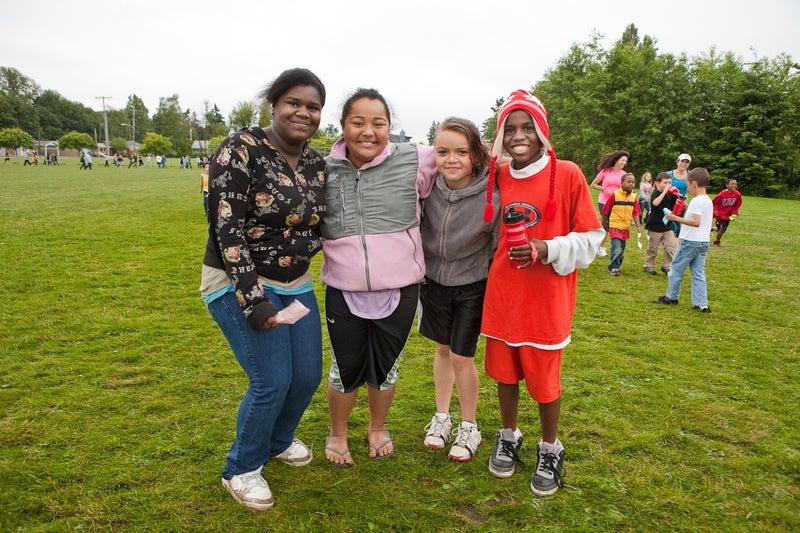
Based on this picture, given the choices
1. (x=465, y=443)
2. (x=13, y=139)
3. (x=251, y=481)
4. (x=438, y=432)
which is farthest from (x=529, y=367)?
(x=13, y=139)

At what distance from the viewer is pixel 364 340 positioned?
2961mm

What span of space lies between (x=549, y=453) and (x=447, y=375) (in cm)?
80

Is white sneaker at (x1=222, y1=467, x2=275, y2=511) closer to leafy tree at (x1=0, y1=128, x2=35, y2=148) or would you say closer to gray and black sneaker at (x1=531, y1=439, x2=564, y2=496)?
gray and black sneaker at (x1=531, y1=439, x2=564, y2=496)

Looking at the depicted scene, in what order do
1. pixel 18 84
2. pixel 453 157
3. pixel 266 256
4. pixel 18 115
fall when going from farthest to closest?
pixel 18 84, pixel 18 115, pixel 453 157, pixel 266 256

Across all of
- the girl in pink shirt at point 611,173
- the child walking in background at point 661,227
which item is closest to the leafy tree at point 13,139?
the girl in pink shirt at point 611,173

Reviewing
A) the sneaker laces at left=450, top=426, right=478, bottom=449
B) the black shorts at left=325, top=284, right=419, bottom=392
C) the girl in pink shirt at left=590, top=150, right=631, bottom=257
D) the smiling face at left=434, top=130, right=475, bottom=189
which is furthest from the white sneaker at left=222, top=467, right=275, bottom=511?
the girl in pink shirt at left=590, top=150, right=631, bottom=257

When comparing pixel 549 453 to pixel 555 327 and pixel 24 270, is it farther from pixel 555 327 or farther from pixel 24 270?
pixel 24 270

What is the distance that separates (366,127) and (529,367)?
64.0 inches

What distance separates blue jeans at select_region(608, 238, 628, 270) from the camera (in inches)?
344

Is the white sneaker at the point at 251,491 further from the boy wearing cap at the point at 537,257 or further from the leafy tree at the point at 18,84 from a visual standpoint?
the leafy tree at the point at 18,84

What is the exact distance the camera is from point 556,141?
143 feet

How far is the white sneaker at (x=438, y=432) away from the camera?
334 cm

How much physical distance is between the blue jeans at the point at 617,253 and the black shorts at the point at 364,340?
22.5ft

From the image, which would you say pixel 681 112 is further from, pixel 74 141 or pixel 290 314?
pixel 74 141
